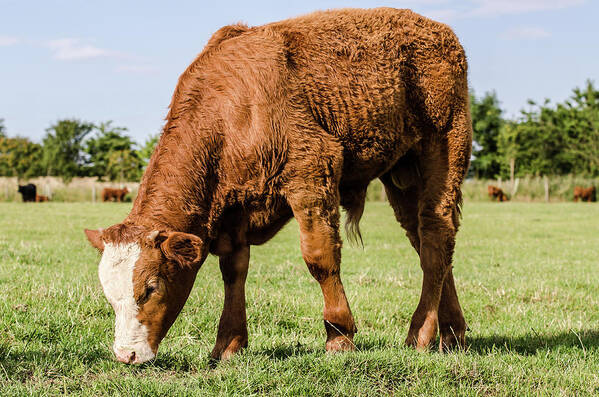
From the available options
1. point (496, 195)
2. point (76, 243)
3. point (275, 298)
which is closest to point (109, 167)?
point (496, 195)

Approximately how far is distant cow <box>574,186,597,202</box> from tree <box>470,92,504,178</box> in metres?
19.8

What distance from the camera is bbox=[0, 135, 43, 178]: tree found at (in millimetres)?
61781

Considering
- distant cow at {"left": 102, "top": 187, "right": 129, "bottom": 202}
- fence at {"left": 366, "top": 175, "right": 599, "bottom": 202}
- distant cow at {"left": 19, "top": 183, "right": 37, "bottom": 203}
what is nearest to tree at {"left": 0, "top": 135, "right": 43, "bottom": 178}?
distant cow at {"left": 19, "top": 183, "right": 37, "bottom": 203}

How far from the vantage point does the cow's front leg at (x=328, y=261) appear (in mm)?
4680

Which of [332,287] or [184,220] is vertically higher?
[184,220]

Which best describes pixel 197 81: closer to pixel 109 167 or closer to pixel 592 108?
pixel 109 167

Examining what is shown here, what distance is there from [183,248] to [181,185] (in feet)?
1.68

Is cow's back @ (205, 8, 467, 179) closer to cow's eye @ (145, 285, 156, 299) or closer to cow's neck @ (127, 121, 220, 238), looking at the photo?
cow's neck @ (127, 121, 220, 238)

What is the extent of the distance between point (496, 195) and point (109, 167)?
36625 mm

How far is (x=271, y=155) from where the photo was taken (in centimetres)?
458

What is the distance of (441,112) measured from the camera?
5.67 metres

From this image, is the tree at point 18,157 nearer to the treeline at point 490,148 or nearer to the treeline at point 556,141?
the treeline at point 490,148

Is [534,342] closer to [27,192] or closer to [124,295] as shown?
[124,295]

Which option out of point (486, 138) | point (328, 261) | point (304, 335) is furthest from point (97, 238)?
point (486, 138)
